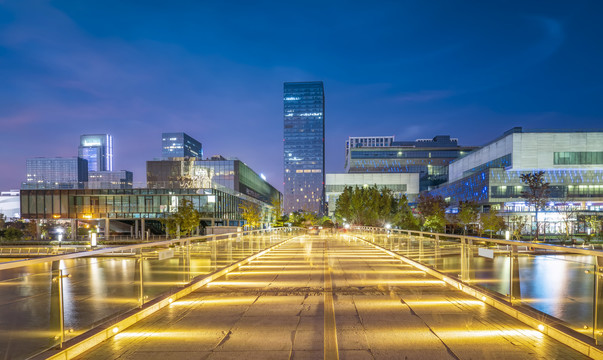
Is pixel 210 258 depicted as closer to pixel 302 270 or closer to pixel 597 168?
pixel 302 270

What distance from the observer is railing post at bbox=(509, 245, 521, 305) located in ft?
26.2

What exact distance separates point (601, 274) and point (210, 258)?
32.8 feet

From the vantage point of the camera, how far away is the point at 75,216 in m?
68.2

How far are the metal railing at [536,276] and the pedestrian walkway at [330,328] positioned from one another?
0.51 meters

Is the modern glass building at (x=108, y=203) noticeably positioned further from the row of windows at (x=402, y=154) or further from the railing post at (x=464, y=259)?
the row of windows at (x=402, y=154)

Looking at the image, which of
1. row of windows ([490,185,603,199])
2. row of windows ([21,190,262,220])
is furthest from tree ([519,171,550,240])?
row of windows ([21,190,262,220])

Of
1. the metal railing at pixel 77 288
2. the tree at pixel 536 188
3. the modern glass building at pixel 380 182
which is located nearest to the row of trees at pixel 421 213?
the tree at pixel 536 188

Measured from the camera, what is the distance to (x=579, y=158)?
81.9 m

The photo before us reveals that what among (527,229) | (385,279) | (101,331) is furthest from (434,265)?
(527,229)

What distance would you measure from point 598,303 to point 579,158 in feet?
300

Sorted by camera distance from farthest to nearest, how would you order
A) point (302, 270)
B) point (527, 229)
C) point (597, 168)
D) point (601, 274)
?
1. point (597, 168)
2. point (527, 229)
3. point (302, 270)
4. point (601, 274)

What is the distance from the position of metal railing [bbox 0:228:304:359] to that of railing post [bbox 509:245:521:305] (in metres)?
6.80

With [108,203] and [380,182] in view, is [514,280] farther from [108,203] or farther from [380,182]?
[380,182]

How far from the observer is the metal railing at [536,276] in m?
5.76
